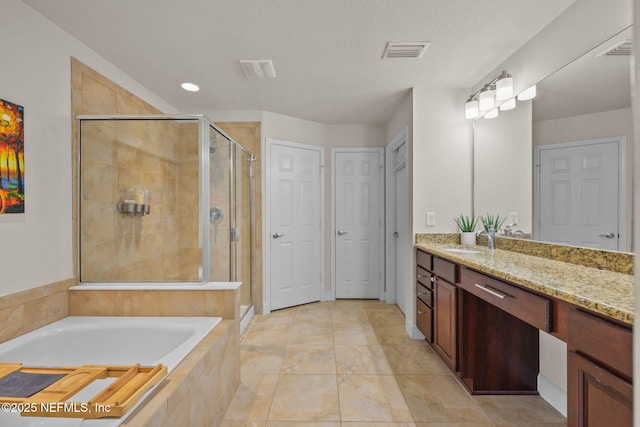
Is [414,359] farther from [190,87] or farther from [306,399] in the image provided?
[190,87]

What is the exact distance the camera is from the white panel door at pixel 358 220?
381 centimetres

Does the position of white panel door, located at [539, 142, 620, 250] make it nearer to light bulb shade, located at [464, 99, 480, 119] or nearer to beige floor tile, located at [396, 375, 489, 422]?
light bulb shade, located at [464, 99, 480, 119]

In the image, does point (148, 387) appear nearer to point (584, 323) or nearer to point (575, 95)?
point (584, 323)

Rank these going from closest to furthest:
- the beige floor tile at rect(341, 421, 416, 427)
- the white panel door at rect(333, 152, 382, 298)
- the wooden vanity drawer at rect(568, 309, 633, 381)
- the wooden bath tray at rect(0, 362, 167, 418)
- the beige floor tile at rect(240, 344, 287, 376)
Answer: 1. the wooden vanity drawer at rect(568, 309, 633, 381)
2. the wooden bath tray at rect(0, 362, 167, 418)
3. the beige floor tile at rect(341, 421, 416, 427)
4. the beige floor tile at rect(240, 344, 287, 376)
5. the white panel door at rect(333, 152, 382, 298)

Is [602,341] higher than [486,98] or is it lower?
lower

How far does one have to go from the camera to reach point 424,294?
95.5 inches

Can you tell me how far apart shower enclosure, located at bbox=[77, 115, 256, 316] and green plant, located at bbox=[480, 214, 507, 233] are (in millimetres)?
2224

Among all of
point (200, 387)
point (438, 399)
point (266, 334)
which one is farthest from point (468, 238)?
point (200, 387)

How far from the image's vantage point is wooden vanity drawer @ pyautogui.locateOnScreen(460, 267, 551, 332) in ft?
3.79

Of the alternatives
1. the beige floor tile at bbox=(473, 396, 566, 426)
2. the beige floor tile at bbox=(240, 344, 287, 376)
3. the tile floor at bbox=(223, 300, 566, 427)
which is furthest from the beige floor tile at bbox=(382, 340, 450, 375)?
the beige floor tile at bbox=(240, 344, 287, 376)

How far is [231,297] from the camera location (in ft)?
6.01

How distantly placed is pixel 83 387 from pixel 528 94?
2895 millimetres

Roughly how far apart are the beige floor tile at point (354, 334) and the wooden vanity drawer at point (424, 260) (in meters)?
0.82

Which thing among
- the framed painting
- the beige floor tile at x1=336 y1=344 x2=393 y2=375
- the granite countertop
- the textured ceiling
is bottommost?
the beige floor tile at x1=336 y1=344 x2=393 y2=375
